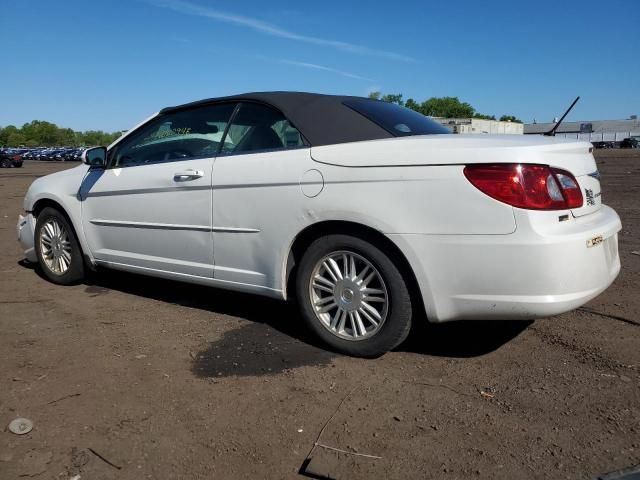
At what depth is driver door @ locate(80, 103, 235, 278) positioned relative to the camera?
4062 mm

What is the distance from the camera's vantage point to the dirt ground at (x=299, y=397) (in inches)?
93.2

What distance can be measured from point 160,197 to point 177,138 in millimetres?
552


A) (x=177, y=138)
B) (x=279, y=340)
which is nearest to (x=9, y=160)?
(x=177, y=138)

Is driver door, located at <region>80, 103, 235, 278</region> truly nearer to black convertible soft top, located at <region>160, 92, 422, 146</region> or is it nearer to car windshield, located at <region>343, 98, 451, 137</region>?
black convertible soft top, located at <region>160, 92, 422, 146</region>

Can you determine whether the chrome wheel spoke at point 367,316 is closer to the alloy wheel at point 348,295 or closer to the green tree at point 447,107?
the alloy wheel at point 348,295

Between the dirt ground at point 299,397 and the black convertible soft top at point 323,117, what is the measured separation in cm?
139

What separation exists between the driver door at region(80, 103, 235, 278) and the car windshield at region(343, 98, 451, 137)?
992 millimetres

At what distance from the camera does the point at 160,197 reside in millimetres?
4262

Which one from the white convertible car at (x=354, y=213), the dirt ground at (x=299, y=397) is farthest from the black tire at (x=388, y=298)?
the dirt ground at (x=299, y=397)

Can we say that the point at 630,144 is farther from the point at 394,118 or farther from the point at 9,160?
the point at 394,118

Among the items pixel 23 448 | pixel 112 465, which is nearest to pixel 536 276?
pixel 112 465

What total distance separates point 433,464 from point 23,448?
5.94 ft

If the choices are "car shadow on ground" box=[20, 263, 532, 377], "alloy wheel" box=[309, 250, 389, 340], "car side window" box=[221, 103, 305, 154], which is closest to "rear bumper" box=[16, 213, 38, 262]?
"car shadow on ground" box=[20, 263, 532, 377]

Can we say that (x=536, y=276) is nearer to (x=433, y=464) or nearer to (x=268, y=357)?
(x=433, y=464)
